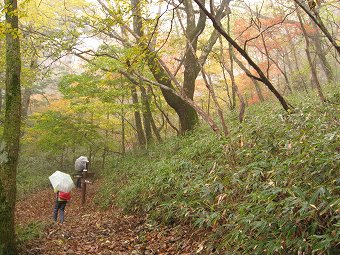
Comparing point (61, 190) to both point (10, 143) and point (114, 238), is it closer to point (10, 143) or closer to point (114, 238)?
point (114, 238)

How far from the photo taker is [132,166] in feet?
41.2

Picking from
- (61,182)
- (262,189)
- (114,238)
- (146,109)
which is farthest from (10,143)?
(146,109)

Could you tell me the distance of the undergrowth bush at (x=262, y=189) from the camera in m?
3.09

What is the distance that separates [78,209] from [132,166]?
9.06ft

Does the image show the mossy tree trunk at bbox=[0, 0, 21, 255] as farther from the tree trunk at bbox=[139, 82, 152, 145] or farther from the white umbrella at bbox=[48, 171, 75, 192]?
the tree trunk at bbox=[139, 82, 152, 145]

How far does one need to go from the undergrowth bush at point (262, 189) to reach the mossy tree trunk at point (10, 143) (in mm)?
2787

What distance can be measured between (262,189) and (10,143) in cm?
405

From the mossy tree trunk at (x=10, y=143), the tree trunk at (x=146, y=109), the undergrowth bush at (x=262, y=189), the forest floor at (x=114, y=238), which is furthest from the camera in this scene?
the tree trunk at (x=146, y=109)

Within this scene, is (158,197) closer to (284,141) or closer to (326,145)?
(284,141)

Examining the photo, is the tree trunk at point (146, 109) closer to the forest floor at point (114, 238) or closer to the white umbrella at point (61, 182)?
the white umbrella at point (61, 182)

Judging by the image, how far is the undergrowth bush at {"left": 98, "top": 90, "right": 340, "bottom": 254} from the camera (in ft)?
10.1

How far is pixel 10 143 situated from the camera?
16.5ft

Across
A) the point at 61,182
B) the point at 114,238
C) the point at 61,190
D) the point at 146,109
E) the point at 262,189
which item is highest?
the point at 146,109

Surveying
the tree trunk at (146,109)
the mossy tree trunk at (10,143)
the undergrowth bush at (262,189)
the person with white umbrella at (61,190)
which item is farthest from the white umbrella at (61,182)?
the tree trunk at (146,109)
